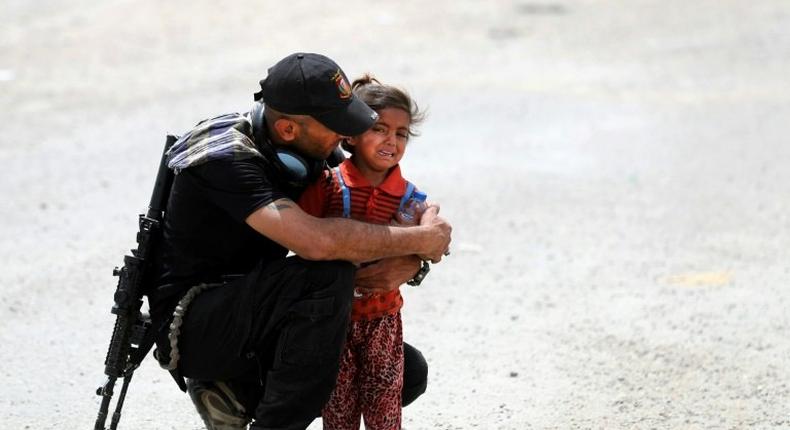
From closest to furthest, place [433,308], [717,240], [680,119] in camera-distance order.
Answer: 1. [433,308]
2. [717,240]
3. [680,119]

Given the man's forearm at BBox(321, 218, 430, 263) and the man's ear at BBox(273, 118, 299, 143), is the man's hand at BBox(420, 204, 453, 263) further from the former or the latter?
the man's ear at BBox(273, 118, 299, 143)

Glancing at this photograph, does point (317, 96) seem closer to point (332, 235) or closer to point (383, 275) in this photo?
point (332, 235)

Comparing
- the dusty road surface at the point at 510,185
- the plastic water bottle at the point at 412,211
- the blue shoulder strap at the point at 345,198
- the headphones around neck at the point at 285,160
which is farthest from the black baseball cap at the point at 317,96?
the dusty road surface at the point at 510,185

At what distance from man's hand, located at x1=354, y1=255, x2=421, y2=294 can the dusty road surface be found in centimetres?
89

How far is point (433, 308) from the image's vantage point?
5926 mm

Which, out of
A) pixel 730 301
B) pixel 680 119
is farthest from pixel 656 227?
pixel 680 119

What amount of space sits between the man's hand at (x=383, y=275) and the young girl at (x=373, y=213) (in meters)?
0.05

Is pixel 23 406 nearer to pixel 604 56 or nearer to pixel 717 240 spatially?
pixel 717 240

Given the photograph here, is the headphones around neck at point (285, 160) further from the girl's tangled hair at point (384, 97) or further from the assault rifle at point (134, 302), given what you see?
the assault rifle at point (134, 302)

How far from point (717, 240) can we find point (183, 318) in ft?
13.7

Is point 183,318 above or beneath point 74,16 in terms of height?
above

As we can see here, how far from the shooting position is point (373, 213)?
388cm

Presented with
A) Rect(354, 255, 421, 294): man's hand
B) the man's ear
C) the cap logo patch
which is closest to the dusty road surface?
Rect(354, 255, 421, 294): man's hand

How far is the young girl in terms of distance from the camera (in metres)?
3.86
